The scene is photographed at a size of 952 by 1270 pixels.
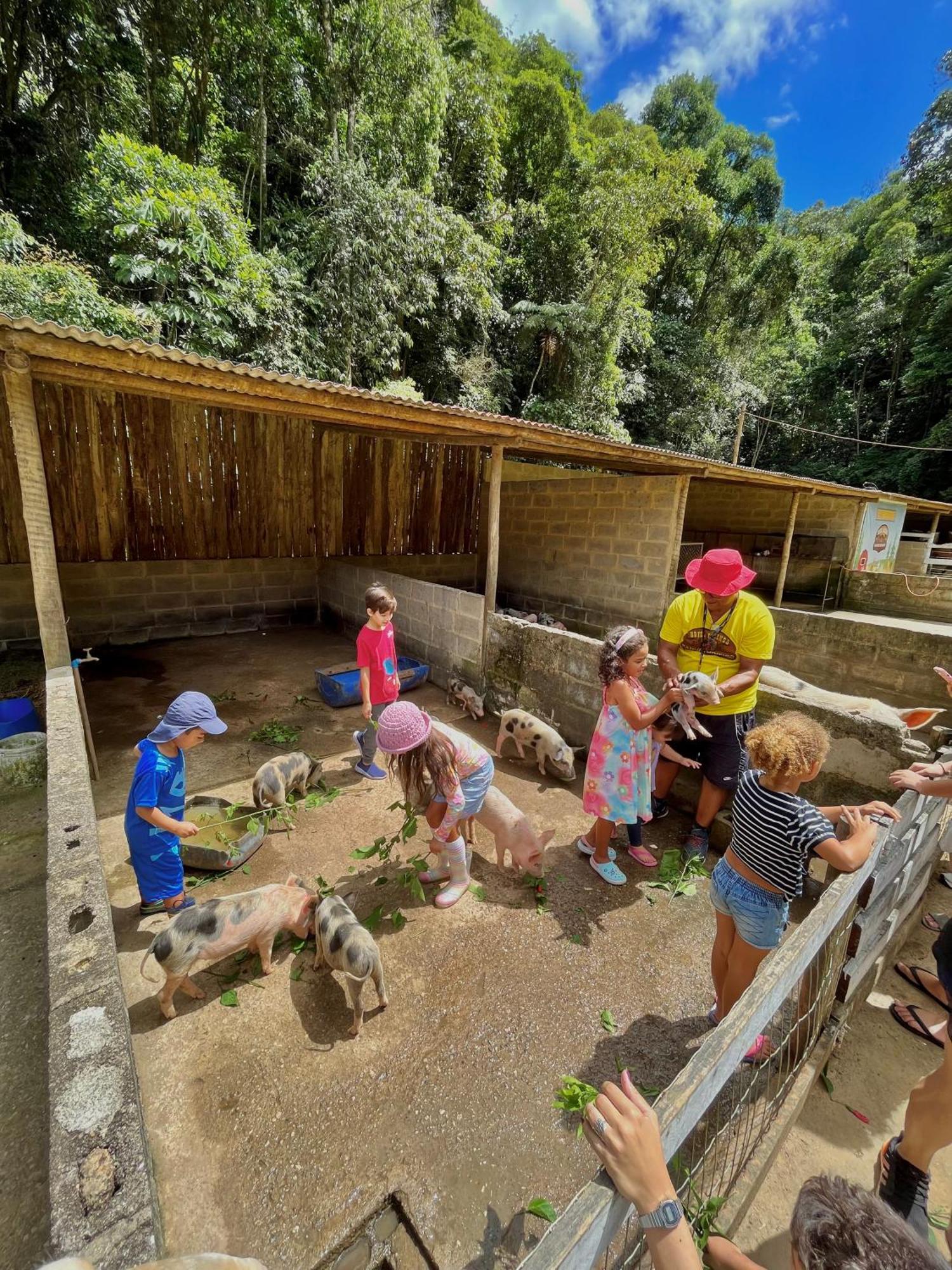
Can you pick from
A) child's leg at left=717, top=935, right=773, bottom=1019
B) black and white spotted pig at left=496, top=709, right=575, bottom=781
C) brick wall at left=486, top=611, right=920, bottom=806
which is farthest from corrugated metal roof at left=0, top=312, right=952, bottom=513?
child's leg at left=717, top=935, right=773, bottom=1019

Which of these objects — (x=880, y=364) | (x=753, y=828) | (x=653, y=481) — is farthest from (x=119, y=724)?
(x=880, y=364)

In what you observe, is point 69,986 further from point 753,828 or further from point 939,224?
point 939,224

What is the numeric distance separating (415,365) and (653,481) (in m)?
12.3

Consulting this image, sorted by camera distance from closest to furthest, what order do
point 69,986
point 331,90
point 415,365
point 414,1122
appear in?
point 69,986 < point 414,1122 < point 331,90 < point 415,365

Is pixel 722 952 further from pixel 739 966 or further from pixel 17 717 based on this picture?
pixel 17 717

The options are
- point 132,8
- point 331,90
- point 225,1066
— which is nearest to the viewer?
point 225,1066

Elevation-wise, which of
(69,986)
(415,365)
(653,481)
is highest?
(415,365)

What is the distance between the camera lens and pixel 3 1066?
2346 millimetres

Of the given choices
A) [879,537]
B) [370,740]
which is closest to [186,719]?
[370,740]

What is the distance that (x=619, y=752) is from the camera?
361 cm

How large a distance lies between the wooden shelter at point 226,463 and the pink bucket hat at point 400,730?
2.91 meters

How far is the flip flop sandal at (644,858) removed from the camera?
3.95 m

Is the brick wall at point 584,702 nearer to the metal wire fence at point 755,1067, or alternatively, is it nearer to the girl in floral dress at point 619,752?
the metal wire fence at point 755,1067

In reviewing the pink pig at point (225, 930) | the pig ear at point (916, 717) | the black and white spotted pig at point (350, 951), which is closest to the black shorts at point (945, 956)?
the black and white spotted pig at point (350, 951)
